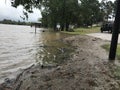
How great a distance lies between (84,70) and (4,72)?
460cm

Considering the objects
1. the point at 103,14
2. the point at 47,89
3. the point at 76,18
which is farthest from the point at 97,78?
the point at 103,14

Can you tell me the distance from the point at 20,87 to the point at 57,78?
4.32 ft

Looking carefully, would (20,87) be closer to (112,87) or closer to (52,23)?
(112,87)

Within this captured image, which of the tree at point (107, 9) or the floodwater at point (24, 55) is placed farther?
the tree at point (107, 9)

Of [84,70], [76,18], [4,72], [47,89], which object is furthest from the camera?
[76,18]

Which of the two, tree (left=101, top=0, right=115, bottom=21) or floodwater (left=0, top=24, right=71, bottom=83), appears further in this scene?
tree (left=101, top=0, right=115, bottom=21)

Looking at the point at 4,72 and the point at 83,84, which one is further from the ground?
the point at 83,84

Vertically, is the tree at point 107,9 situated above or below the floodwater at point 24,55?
above

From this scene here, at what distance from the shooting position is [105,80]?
9.66 metres

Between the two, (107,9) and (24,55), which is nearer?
(24,55)

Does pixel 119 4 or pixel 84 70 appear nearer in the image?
pixel 84 70

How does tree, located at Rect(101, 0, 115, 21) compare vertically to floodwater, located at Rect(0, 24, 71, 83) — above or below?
above

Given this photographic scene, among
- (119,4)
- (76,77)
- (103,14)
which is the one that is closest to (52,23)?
(103,14)

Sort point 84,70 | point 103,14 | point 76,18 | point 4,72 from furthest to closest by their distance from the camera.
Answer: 1. point 103,14
2. point 76,18
3. point 4,72
4. point 84,70
